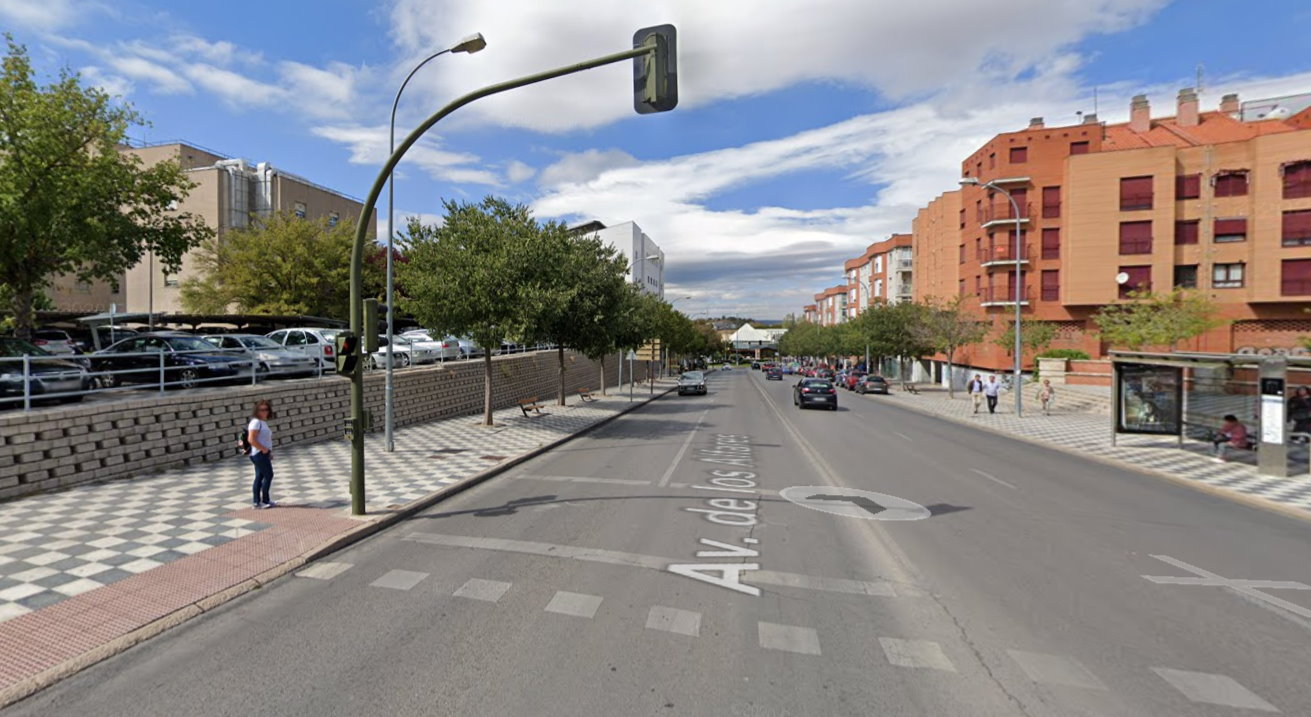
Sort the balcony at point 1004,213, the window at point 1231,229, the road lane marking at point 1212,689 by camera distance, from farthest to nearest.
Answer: the balcony at point 1004,213 → the window at point 1231,229 → the road lane marking at point 1212,689

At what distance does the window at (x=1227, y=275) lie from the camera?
122 feet

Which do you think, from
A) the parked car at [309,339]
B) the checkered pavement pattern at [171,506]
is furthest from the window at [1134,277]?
the parked car at [309,339]

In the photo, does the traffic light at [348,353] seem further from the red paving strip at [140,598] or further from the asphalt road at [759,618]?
the asphalt road at [759,618]

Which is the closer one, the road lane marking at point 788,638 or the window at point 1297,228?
the road lane marking at point 788,638

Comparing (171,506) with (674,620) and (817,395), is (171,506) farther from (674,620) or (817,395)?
(817,395)

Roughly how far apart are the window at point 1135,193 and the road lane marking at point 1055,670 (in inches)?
1761

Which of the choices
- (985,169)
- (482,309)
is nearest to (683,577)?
(482,309)

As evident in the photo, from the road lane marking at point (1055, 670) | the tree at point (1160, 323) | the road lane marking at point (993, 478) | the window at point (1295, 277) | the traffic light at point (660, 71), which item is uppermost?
the window at point (1295, 277)

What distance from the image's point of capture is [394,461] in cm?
1275

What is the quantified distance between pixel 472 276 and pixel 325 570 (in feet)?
38.3

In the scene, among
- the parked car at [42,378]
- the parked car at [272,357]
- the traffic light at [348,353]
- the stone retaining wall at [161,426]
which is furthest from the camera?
the parked car at [272,357]

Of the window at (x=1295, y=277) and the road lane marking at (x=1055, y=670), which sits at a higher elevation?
the window at (x=1295, y=277)

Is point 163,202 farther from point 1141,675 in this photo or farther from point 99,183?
point 1141,675

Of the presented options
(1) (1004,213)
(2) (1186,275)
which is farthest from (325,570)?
(2) (1186,275)
